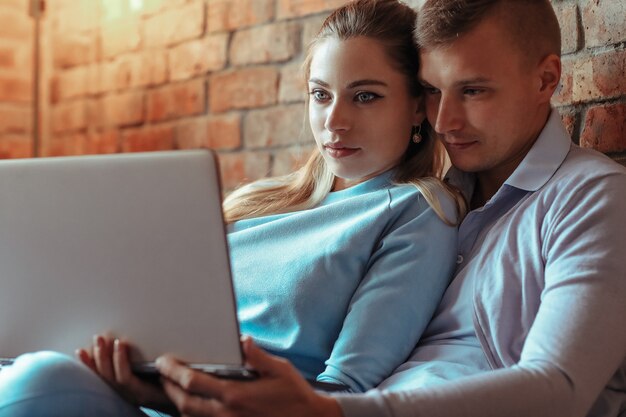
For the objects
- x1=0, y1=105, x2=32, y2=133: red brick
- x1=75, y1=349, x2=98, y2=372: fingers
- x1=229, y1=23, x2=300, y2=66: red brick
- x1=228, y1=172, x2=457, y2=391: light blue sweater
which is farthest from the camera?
x1=0, y1=105, x2=32, y2=133: red brick

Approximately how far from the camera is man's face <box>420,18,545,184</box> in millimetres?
1276

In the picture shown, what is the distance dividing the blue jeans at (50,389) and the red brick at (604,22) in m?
0.96

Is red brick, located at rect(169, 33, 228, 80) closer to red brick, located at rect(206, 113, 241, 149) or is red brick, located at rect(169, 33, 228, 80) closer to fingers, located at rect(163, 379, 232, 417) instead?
red brick, located at rect(206, 113, 241, 149)

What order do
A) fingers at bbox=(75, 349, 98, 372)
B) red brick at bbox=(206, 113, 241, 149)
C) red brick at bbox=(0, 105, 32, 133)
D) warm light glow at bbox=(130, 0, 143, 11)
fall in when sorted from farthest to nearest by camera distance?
red brick at bbox=(0, 105, 32, 133) → warm light glow at bbox=(130, 0, 143, 11) → red brick at bbox=(206, 113, 241, 149) → fingers at bbox=(75, 349, 98, 372)

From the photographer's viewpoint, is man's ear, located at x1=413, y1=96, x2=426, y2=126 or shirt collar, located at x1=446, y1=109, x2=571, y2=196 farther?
man's ear, located at x1=413, y1=96, x2=426, y2=126

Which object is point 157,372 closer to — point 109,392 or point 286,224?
point 109,392

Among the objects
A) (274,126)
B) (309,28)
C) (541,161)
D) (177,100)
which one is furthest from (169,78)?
(541,161)

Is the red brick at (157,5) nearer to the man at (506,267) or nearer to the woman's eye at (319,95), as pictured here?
the woman's eye at (319,95)

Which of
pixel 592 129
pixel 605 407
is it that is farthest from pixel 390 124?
pixel 605 407

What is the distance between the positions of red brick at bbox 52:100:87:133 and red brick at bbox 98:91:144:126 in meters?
0.08

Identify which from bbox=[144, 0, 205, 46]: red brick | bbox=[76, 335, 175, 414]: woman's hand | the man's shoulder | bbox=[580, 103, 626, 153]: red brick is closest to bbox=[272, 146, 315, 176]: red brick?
bbox=[144, 0, 205, 46]: red brick

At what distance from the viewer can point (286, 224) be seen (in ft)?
4.70

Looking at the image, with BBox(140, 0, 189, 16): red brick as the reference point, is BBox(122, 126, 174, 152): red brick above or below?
below

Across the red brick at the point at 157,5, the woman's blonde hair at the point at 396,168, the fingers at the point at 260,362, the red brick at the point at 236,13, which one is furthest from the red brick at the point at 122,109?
the fingers at the point at 260,362
